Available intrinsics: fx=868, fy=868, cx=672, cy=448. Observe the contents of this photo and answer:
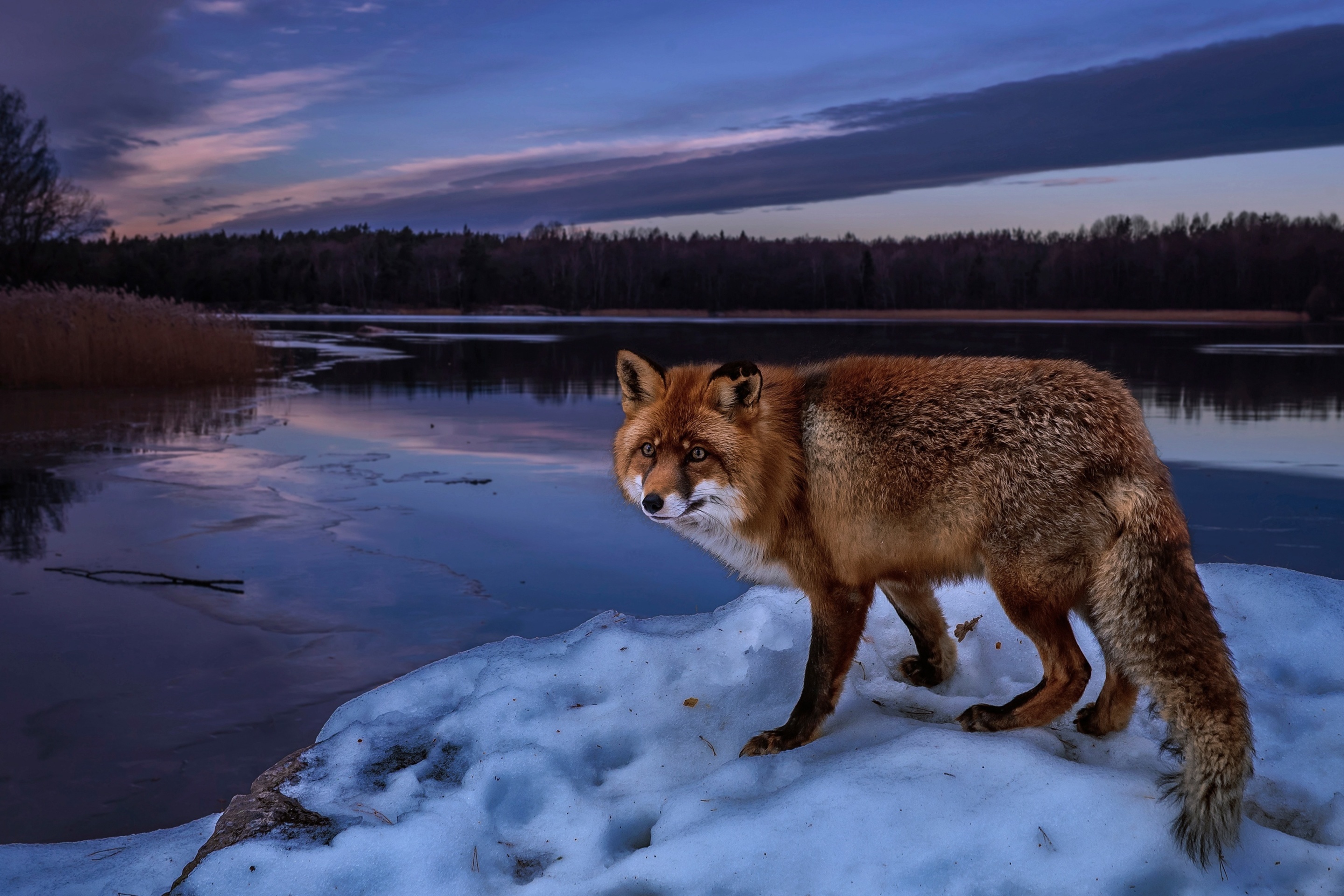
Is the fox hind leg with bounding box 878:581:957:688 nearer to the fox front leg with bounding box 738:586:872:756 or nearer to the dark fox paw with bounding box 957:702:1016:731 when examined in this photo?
the fox front leg with bounding box 738:586:872:756

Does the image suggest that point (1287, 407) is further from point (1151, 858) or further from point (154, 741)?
point (154, 741)

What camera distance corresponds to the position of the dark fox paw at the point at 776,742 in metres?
3.64

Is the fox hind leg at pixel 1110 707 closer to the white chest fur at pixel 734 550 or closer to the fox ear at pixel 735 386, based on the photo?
the white chest fur at pixel 734 550

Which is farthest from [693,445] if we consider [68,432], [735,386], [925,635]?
[68,432]

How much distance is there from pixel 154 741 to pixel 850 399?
438cm

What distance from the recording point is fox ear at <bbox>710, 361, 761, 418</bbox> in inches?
147

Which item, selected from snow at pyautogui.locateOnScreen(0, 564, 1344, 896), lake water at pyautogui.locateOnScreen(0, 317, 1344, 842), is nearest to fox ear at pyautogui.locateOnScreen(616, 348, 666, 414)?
lake water at pyautogui.locateOnScreen(0, 317, 1344, 842)

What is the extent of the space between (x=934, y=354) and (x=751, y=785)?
14.2 meters

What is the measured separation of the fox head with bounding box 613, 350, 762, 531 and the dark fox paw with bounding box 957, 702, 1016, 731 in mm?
1263

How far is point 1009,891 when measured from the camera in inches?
108

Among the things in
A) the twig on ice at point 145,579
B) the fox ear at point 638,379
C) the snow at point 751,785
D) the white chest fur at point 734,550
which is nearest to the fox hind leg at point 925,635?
the snow at point 751,785

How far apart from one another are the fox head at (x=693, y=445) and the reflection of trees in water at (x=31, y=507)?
711cm

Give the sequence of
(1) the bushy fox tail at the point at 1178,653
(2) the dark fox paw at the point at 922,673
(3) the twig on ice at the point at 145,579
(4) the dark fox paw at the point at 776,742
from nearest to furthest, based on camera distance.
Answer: (1) the bushy fox tail at the point at 1178,653 → (4) the dark fox paw at the point at 776,742 → (2) the dark fox paw at the point at 922,673 → (3) the twig on ice at the point at 145,579

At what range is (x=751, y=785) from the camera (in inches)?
132
